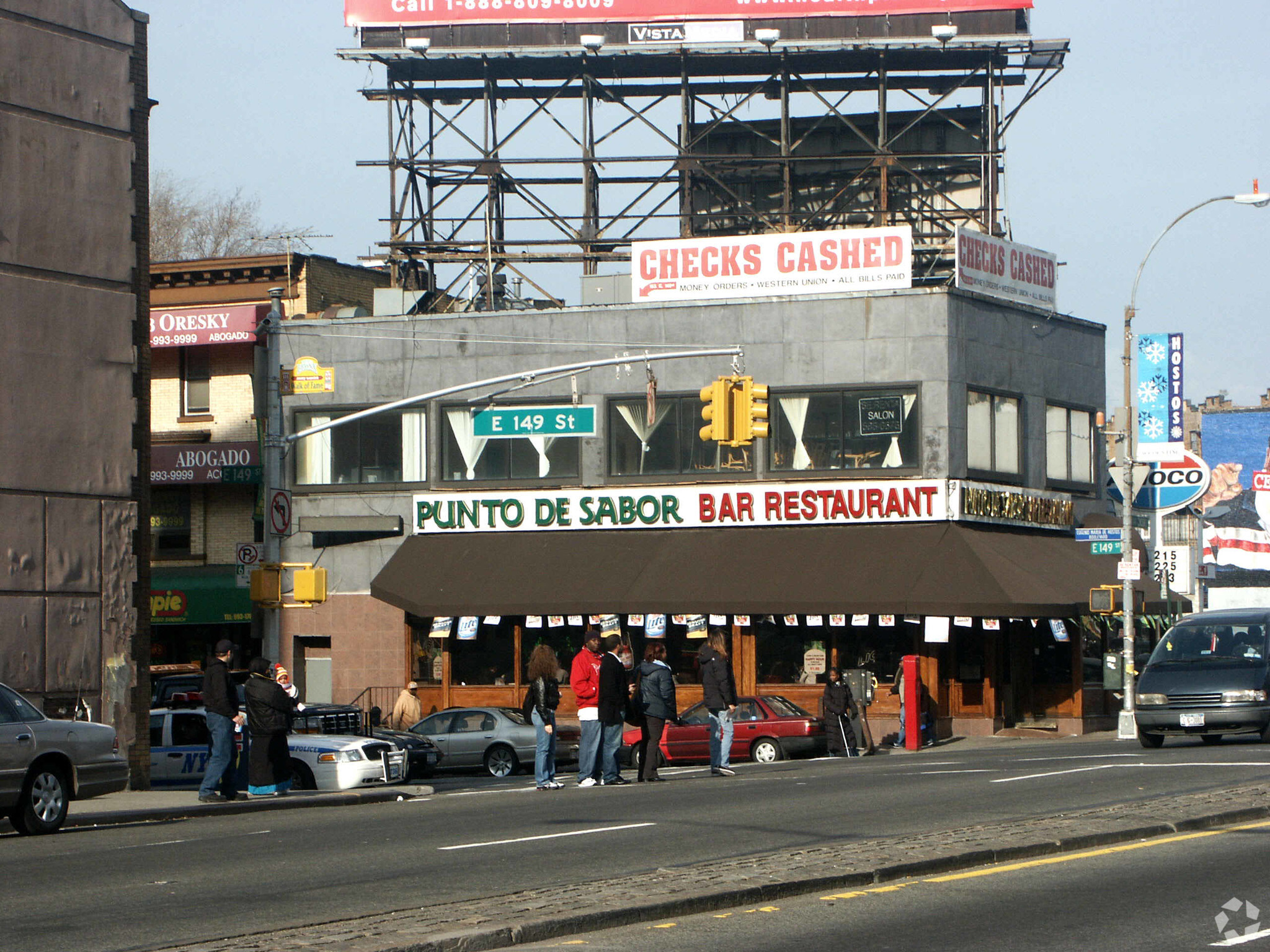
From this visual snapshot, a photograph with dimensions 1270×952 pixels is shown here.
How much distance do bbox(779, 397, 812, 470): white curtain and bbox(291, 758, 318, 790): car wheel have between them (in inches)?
621

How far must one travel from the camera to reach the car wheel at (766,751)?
30.0 m

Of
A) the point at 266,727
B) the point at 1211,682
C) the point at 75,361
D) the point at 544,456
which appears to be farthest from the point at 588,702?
the point at 544,456

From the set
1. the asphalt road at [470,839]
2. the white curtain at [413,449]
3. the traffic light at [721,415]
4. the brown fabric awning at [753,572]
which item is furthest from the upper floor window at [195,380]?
the asphalt road at [470,839]

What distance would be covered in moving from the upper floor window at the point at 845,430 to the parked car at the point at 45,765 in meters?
20.8

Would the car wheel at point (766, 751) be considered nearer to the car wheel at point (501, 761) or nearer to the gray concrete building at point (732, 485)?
the car wheel at point (501, 761)

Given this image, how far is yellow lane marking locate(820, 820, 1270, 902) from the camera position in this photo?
11.0 metres

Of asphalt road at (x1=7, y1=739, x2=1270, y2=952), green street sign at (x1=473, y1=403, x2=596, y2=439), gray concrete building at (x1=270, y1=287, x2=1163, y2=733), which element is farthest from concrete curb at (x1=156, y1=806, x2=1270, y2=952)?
green street sign at (x1=473, y1=403, x2=596, y2=439)

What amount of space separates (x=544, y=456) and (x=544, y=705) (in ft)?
57.1

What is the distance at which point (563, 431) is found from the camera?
36.5m

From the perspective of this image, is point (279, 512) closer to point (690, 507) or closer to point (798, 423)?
point (690, 507)

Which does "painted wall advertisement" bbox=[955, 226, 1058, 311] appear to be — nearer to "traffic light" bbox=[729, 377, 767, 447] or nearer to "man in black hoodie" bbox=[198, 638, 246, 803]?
"traffic light" bbox=[729, 377, 767, 447]

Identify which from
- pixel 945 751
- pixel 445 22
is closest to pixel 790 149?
pixel 445 22

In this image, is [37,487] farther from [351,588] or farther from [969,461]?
[969,461]

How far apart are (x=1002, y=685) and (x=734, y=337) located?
9.28 m
